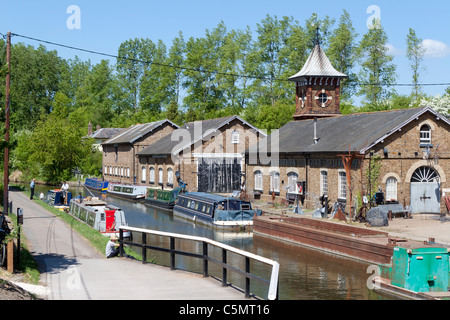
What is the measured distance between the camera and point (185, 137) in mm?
53906

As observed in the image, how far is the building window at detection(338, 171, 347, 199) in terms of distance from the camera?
31786mm

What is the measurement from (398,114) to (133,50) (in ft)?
246

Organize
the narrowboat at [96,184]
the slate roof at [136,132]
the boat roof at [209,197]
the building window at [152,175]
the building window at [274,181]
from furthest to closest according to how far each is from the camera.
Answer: the slate roof at [136,132] → the narrowboat at [96,184] → the building window at [152,175] → the building window at [274,181] → the boat roof at [209,197]

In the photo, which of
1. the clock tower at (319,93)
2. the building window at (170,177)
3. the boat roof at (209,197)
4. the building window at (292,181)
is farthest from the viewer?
the building window at (170,177)

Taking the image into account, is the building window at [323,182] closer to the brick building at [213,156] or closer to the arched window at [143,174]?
the brick building at [213,156]

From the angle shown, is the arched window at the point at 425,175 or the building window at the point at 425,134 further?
the arched window at the point at 425,175

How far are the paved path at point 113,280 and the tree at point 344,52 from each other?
56.6 m

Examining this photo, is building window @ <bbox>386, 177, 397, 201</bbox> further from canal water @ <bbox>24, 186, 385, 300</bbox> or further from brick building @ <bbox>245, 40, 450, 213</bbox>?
canal water @ <bbox>24, 186, 385, 300</bbox>

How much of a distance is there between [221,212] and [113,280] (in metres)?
20.8

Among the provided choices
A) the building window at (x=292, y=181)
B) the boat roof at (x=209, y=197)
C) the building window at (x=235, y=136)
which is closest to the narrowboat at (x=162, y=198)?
the boat roof at (x=209, y=197)

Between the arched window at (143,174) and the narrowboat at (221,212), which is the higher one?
the arched window at (143,174)

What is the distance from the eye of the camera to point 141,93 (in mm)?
92000

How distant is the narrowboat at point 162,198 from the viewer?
1690 inches

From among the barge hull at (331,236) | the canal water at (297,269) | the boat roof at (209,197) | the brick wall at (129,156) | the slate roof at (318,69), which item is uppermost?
the slate roof at (318,69)
